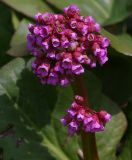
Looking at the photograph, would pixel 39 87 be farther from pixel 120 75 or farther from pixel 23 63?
pixel 120 75

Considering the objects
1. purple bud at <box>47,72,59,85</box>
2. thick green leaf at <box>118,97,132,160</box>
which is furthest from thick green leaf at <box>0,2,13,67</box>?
purple bud at <box>47,72,59,85</box>

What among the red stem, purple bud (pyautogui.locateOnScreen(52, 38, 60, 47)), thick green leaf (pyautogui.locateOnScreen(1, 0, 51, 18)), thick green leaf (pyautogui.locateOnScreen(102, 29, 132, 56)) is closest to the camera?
purple bud (pyautogui.locateOnScreen(52, 38, 60, 47))

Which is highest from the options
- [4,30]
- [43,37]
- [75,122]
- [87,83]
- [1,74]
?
[43,37]

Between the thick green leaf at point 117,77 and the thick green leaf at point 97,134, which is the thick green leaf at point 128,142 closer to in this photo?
the thick green leaf at point 97,134

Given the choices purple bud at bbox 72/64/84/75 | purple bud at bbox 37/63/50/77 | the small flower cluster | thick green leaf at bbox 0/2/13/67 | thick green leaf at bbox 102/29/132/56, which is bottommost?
thick green leaf at bbox 0/2/13/67

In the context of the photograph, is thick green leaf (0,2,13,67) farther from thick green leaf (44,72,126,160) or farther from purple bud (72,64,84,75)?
purple bud (72,64,84,75)

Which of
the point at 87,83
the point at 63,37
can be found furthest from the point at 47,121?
the point at 63,37

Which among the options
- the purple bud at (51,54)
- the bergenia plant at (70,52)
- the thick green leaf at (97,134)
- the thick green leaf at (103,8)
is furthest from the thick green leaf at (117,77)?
the purple bud at (51,54)

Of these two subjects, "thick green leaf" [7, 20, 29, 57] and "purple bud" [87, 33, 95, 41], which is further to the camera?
"thick green leaf" [7, 20, 29, 57]
